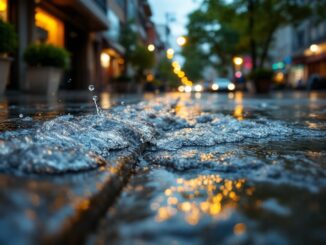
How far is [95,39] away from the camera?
23.7m

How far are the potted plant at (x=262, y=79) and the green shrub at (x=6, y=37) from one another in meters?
15.1

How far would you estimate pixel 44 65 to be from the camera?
11.6 meters

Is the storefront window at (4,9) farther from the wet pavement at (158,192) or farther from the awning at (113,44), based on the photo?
the awning at (113,44)

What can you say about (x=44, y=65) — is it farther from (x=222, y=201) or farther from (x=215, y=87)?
(x=215, y=87)

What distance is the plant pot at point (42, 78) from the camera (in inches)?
460

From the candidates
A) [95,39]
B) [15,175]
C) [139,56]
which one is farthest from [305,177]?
[139,56]

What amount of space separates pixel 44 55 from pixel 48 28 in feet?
22.9

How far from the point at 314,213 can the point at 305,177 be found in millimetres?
486

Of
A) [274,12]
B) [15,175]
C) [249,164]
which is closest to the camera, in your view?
[15,175]

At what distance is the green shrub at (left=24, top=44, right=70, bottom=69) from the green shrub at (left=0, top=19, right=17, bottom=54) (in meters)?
2.03

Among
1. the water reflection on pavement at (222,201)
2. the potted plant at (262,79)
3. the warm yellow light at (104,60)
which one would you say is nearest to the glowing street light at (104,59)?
the warm yellow light at (104,60)

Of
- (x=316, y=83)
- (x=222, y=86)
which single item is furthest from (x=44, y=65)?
(x=316, y=83)

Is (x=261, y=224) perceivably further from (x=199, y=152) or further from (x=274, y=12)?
(x=274, y=12)

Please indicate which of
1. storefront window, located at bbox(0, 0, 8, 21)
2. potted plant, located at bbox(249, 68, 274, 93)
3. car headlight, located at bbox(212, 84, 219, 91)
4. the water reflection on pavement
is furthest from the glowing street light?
the water reflection on pavement
